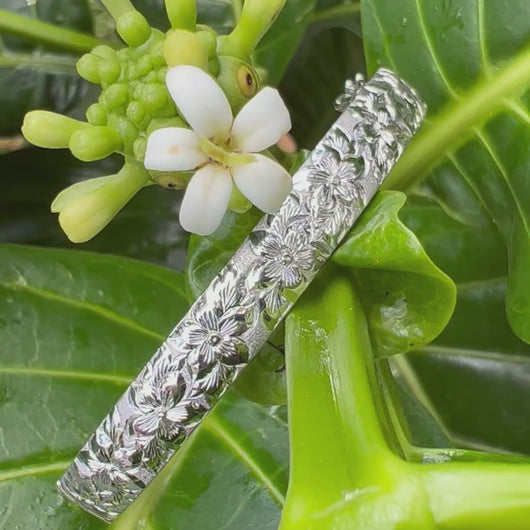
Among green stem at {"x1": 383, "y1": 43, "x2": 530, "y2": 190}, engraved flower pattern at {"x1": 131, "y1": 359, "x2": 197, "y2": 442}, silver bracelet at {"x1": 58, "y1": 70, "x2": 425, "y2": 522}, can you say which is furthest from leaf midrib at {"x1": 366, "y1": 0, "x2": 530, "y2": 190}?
engraved flower pattern at {"x1": 131, "y1": 359, "x2": 197, "y2": 442}

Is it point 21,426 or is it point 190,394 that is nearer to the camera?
point 190,394

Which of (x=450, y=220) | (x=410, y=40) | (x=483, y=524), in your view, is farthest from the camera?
(x=450, y=220)

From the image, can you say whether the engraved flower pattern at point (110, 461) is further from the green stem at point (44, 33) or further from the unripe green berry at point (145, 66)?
the green stem at point (44, 33)

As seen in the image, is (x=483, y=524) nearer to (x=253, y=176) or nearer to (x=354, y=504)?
(x=354, y=504)

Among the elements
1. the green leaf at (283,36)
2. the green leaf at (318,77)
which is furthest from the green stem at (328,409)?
the green leaf at (318,77)

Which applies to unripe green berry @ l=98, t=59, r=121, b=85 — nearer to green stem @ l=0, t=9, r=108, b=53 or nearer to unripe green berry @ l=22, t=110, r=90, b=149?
unripe green berry @ l=22, t=110, r=90, b=149

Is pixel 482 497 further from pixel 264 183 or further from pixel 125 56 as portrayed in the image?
pixel 125 56

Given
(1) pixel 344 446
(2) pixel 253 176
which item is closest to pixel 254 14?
(2) pixel 253 176

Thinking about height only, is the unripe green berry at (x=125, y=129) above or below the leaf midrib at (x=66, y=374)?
above
